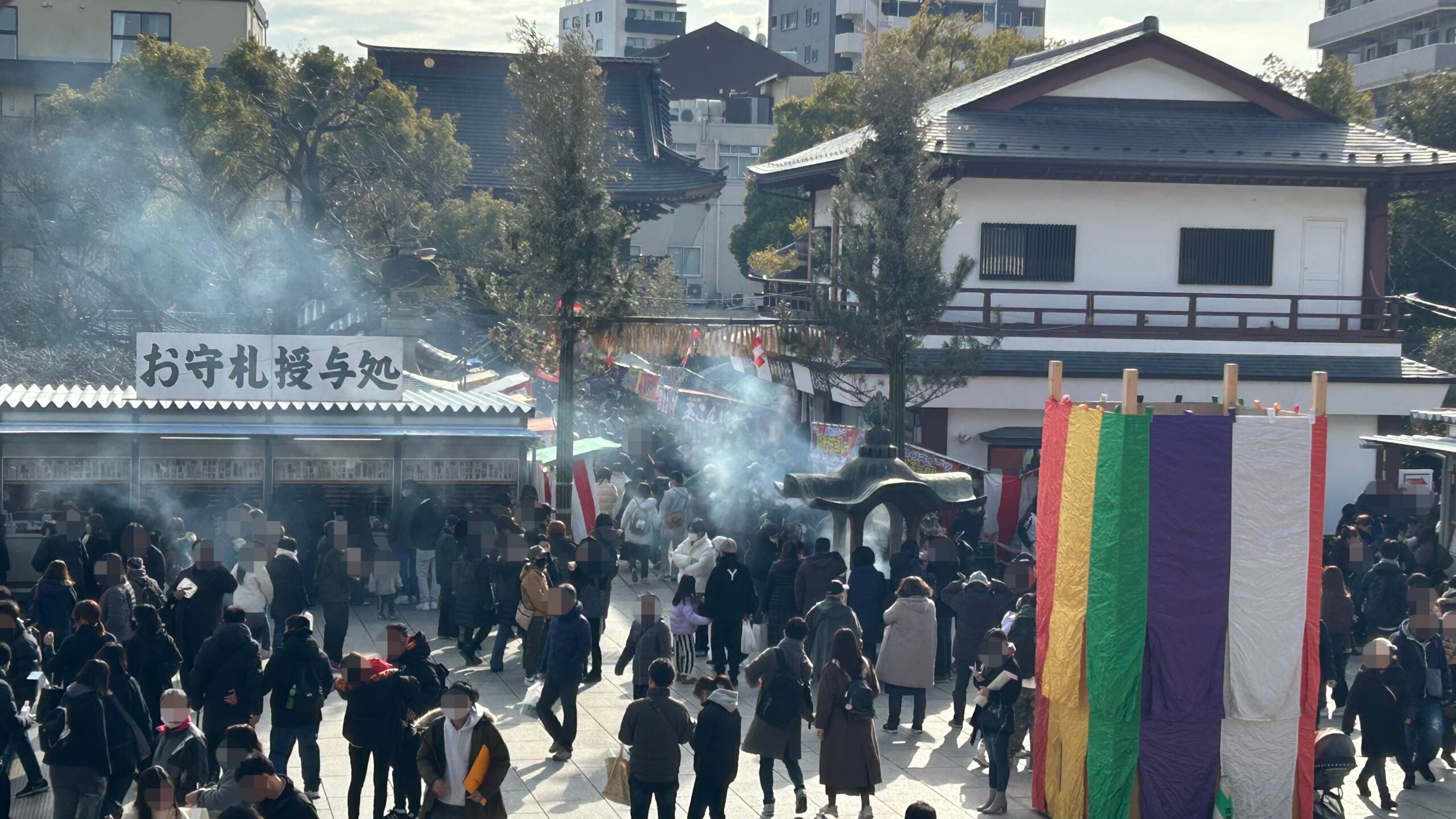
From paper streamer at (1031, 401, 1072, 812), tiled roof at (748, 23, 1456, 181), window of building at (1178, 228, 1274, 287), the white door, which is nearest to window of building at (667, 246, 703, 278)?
tiled roof at (748, 23, 1456, 181)

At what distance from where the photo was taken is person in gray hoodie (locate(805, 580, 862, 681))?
1238 centimetres

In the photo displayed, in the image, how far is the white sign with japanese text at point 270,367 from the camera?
18.4 metres

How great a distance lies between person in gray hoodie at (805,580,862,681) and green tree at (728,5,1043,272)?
67.3 ft

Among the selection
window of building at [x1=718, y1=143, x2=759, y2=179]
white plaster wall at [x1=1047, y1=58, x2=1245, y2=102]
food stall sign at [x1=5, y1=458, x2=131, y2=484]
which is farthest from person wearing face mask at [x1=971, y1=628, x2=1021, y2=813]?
window of building at [x1=718, y1=143, x2=759, y2=179]

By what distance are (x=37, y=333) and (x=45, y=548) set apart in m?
14.1

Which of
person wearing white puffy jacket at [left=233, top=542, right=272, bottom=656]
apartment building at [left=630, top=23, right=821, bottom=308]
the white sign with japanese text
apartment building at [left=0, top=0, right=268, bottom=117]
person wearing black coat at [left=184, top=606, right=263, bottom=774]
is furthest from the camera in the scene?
apartment building at [left=630, top=23, right=821, bottom=308]

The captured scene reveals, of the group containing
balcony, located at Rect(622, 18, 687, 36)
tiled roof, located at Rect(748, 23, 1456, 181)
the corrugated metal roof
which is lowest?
the corrugated metal roof

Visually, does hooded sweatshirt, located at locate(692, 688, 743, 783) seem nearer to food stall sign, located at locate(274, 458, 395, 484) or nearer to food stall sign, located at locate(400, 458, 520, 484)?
food stall sign, located at locate(400, 458, 520, 484)

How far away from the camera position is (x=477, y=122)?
4256 centimetres

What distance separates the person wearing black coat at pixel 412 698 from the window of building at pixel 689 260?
45.7 m

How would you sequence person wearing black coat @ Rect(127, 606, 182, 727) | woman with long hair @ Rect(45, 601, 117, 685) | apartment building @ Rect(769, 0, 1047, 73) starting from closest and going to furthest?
woman with long hair @ Rect(45, 601, 117, 685) → person wearing black coat @ Rect(127, 606, 182, 727) → apartment building @ Rect(769, 0, 1047, 73)

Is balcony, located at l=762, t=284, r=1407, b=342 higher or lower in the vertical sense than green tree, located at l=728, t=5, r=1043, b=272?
lower

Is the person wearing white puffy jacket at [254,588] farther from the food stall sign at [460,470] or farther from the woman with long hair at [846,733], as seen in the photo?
the woman with long hair at [846,733]

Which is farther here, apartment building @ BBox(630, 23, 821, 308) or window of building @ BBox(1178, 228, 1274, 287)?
apartment building @ BBox(630, 23, 821, 308)
